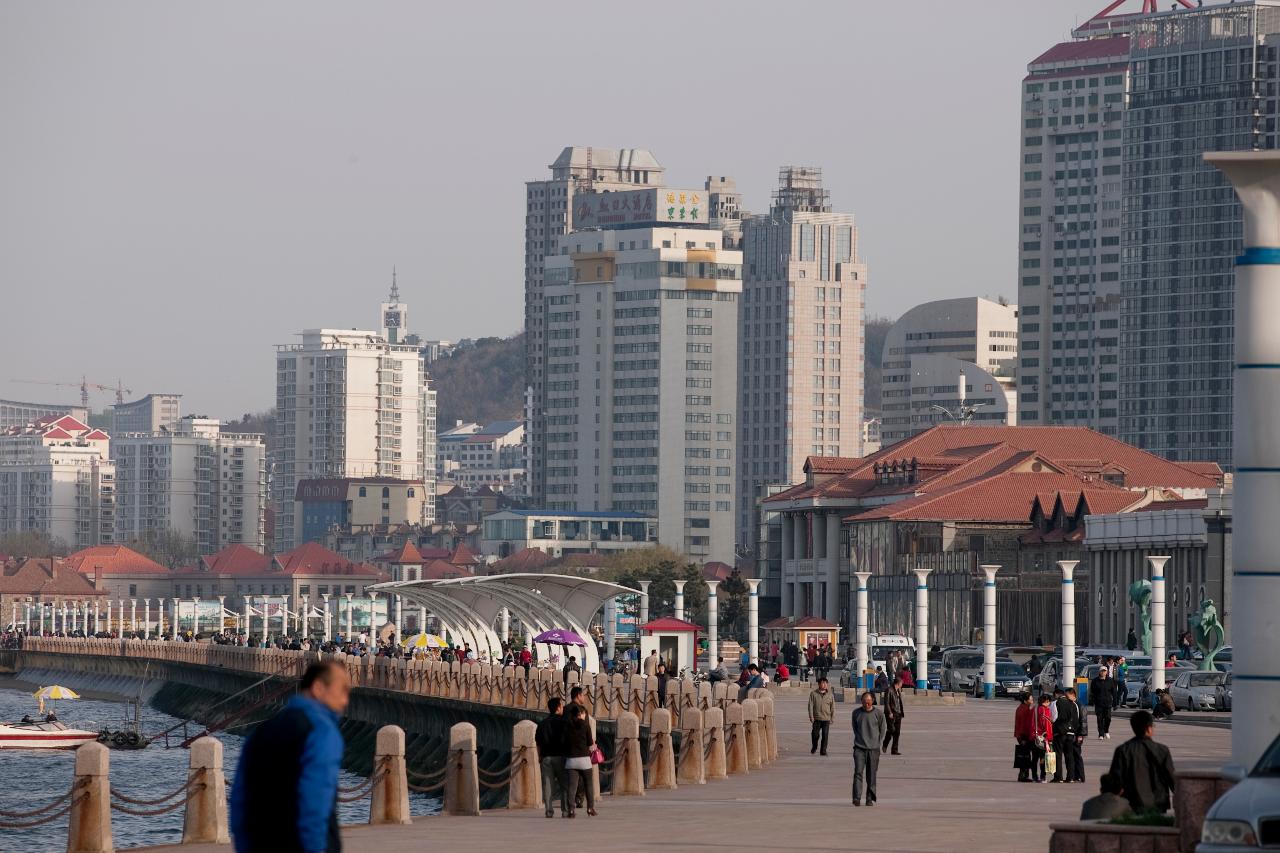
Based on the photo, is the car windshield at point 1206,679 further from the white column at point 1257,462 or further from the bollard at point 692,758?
the white column at point 1257,462

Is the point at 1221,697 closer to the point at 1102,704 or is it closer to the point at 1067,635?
the point at 1067,635

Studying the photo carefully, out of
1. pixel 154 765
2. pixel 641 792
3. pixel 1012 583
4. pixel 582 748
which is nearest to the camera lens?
pixel 582 748

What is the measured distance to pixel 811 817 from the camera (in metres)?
26.5

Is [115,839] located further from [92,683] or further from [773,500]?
[92,683]

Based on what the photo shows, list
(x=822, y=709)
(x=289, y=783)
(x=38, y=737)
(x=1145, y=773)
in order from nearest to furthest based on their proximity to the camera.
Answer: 1. (x=289, y=783)
2. (x=1145, y=773)
3. (x=822, y=709)
4. (x=38, y=737)

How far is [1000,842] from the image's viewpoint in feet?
76.0

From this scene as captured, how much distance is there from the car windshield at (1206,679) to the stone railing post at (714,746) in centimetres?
2749

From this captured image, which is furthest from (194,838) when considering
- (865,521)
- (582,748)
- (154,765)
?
(865,521)

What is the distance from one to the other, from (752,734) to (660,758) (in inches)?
198

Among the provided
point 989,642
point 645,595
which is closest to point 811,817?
point 989,642

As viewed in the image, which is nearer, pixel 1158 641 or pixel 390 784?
pixel 390 784

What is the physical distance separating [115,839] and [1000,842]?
31738mm

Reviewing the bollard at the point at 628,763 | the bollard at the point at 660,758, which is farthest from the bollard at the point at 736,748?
the bollard at the point at 628,763

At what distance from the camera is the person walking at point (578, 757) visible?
89.0ft
